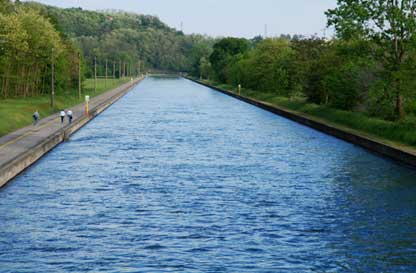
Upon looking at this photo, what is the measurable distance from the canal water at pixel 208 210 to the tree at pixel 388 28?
281 inches

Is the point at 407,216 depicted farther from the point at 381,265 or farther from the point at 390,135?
the point at 390,135

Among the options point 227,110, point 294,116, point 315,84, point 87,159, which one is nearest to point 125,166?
point 87,159

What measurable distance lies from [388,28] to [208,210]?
29.3 m

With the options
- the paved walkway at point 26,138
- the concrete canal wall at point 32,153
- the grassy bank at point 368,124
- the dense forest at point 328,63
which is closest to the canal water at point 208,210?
the concrete canal wall at point 32,153

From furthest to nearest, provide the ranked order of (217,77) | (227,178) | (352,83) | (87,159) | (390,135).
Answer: (217,77)
(352,83)
(390,135)
(87,159)
(227,178)

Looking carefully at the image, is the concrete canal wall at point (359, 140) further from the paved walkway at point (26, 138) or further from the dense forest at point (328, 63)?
the paved walkway at point (26, 138)

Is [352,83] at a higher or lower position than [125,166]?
higher

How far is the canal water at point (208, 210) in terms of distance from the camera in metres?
19.1

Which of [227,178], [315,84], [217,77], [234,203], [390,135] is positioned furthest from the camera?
[217,77]

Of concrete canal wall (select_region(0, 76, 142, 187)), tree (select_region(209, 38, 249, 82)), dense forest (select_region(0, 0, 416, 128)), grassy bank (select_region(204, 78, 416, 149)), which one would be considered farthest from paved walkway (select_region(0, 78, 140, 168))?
tree (select_region(209, 38, 249, 82))

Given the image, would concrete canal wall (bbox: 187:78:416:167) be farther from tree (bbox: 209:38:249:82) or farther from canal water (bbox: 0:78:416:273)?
tree (bbox: 209:38:249:82)

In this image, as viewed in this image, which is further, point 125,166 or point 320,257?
point 125,166

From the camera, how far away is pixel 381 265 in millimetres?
18734

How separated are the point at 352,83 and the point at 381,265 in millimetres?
42191
